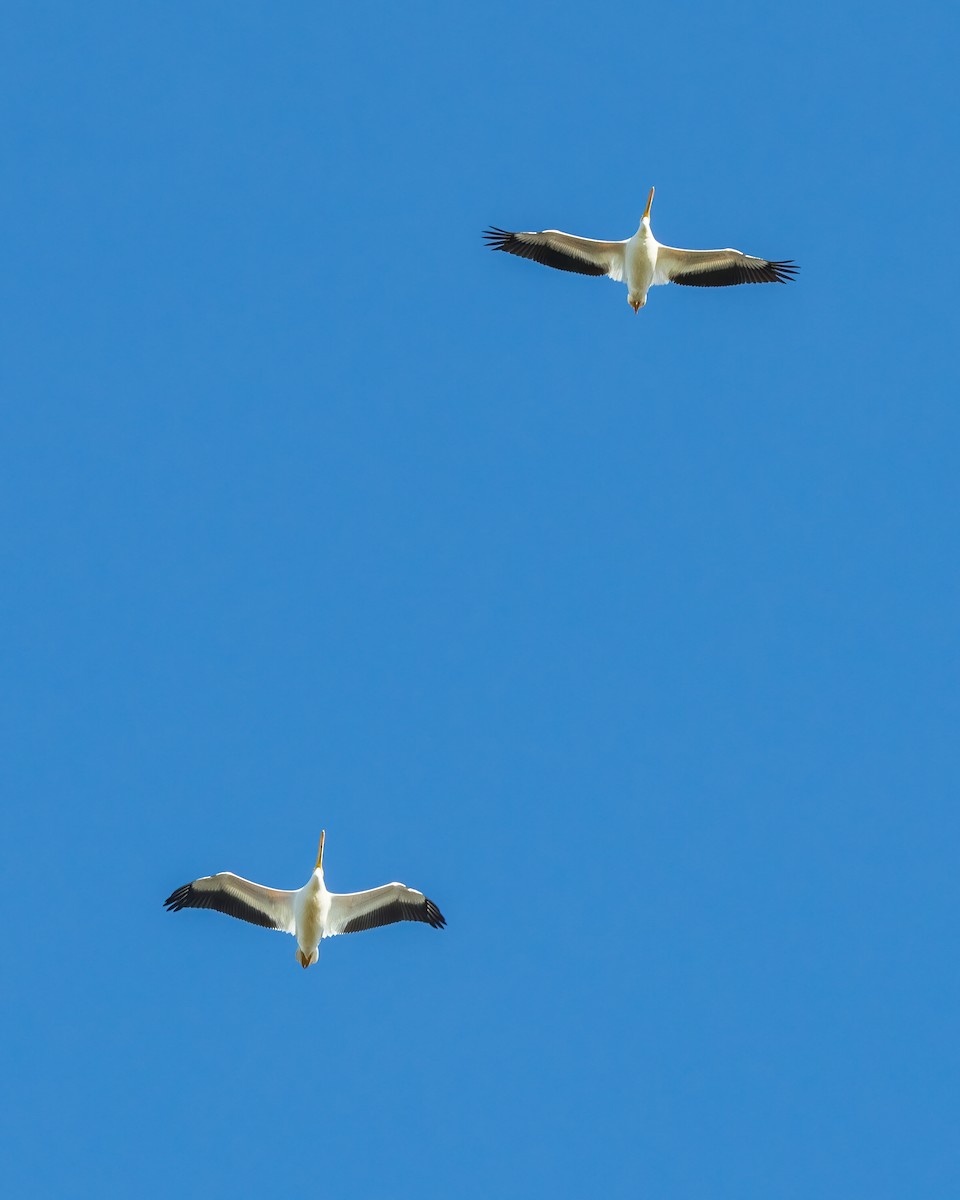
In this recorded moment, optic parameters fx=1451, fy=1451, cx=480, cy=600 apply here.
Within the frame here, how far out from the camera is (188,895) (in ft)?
59.1

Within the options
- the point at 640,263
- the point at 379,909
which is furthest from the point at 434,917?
the point at 640,263

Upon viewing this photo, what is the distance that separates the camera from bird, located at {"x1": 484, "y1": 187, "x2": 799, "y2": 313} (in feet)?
64.3

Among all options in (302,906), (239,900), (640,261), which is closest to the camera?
(302,906)

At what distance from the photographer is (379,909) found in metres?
18.2

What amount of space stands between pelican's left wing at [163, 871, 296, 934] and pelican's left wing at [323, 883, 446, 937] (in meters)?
0.55

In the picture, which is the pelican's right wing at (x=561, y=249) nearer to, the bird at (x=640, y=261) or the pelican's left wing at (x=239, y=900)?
the bird at (x=640, y=261)

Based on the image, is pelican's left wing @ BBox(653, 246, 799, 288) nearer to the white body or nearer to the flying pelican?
the white body

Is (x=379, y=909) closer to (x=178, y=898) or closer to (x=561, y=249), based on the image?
(x=178, y=898)

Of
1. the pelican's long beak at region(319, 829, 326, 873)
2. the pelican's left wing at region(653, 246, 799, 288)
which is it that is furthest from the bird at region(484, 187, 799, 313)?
the pelican's long beak at region(319, 829, 326, 873)

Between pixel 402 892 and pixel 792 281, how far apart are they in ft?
31.9

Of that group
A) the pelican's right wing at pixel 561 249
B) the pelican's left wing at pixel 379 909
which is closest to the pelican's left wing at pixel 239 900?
the pelican's left wing at pixel 379 909

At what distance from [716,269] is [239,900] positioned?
1047 cm

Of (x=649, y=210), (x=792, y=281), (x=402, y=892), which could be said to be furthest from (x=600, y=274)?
(x=402, y=892)

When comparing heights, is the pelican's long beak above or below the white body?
below
